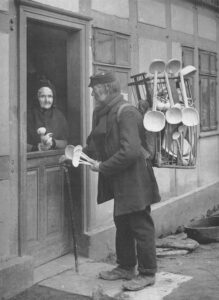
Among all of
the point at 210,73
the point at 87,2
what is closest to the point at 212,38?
the point at 210,73

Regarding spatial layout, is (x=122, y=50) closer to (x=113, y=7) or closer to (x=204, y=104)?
(x=113, y=7)

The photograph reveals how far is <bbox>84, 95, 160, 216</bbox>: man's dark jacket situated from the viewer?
4.70 meters

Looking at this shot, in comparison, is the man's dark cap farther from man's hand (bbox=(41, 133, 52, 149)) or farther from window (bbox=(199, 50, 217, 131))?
window (bbox=(199, 50, 217, 131))

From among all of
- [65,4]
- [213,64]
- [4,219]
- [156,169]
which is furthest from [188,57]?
[4,219]

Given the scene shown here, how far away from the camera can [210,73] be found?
921cm

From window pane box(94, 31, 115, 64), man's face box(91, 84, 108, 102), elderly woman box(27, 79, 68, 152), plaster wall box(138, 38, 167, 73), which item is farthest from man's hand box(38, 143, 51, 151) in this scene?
plaster wall box(138, 38, 167, 73)

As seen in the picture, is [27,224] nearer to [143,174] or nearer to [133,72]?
[143,174]

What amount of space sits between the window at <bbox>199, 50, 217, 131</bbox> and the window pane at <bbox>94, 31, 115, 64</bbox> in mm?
2802

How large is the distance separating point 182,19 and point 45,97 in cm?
347

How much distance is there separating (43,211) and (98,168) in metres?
1.17

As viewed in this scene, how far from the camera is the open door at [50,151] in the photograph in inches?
205

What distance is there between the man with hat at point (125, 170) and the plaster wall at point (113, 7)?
1.49 m

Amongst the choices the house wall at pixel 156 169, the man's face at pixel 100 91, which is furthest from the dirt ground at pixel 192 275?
the man's face at pixel 100 91

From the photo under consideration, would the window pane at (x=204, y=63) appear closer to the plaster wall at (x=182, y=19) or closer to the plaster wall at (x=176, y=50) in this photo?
the plaster wall at (x=182, y=19)
